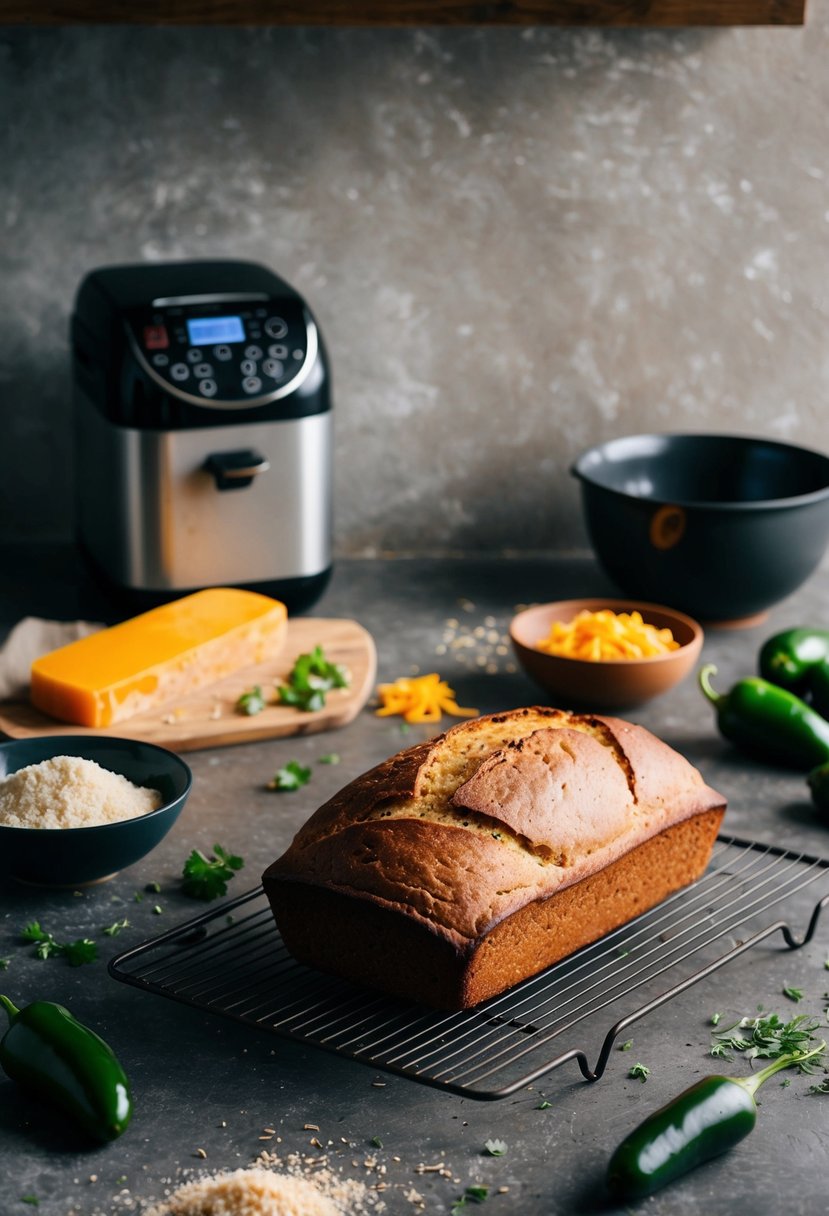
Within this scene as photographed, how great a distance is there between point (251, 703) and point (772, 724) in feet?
2.43

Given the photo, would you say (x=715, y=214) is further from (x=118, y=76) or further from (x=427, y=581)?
(x=118, y=76)

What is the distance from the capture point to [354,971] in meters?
1.44

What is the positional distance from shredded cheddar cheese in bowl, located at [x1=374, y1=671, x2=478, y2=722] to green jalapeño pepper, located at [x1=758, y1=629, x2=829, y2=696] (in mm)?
460

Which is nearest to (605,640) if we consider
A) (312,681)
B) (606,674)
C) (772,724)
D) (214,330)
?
(606,674)

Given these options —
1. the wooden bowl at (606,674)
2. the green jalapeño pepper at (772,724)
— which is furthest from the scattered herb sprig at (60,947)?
the green jalapeño pepper at (772,724)

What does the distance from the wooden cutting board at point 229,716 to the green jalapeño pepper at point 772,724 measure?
0.53 m

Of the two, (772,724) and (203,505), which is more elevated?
(203,505)

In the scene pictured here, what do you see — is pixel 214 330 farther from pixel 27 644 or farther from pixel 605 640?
pixel 605 640

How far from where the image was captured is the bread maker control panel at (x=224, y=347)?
90.8 inches

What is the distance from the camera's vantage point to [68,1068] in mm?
1278

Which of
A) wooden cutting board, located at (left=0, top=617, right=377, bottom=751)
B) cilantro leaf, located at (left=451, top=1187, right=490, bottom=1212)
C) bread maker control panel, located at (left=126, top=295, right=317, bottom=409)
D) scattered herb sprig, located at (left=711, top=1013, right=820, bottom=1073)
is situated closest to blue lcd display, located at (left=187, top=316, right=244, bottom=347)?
bread maker control panel, located at (left=126, top=295, right=317, bottom=409)

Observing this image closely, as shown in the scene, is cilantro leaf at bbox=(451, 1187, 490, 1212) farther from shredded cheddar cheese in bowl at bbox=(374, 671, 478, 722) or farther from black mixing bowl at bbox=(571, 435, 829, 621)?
black mixing bowl at bbox=(571, 435, 829, 621)

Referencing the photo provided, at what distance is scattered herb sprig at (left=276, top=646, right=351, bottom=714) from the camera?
2.17m

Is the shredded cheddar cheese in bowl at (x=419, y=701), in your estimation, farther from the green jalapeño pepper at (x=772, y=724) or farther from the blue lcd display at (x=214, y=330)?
the blue lcd display at (x=214, y=330)
